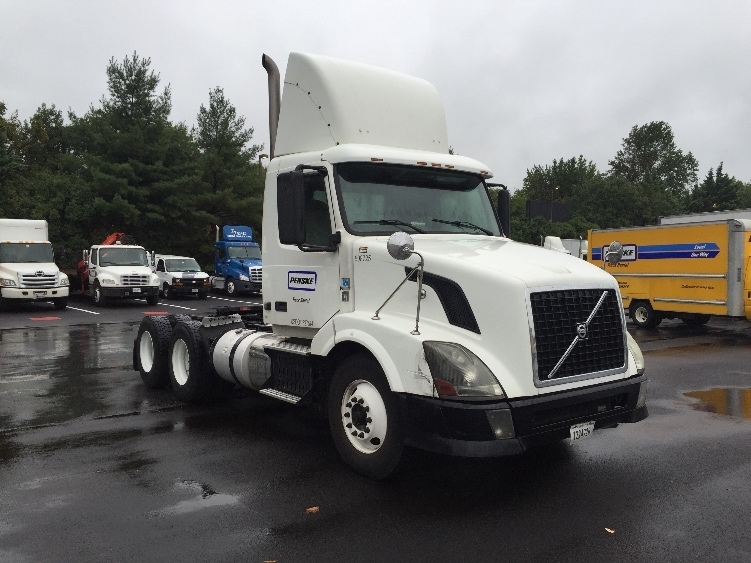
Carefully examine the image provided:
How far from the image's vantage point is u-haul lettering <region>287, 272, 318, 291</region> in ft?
20.7

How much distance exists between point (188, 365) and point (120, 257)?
1923 cm

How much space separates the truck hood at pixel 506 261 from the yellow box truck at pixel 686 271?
10.2 metres

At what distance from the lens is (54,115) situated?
62.8 meters

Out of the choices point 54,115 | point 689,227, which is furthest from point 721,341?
point 54,115

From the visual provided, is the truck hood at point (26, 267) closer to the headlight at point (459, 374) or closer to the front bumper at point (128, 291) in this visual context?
the front bumper at point (128, 291)

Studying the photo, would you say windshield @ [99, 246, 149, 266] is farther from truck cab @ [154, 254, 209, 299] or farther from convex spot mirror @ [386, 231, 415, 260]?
convex spot mirror @ [386, 231, 415, 260]

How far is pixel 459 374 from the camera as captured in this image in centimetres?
473

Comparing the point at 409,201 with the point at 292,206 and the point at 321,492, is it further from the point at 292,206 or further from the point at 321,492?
the point at 321,492

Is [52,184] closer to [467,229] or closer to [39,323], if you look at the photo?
[39,323]

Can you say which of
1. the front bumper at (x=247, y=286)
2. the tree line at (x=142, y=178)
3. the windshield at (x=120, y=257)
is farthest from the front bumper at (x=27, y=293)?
the tree line at (x=142, y=178)

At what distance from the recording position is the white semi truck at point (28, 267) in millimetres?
22562

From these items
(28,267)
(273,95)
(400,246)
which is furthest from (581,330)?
(28,267)

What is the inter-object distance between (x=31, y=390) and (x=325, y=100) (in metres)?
6.15

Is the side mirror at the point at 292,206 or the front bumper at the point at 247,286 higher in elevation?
the side mirror at the point at 292,206
